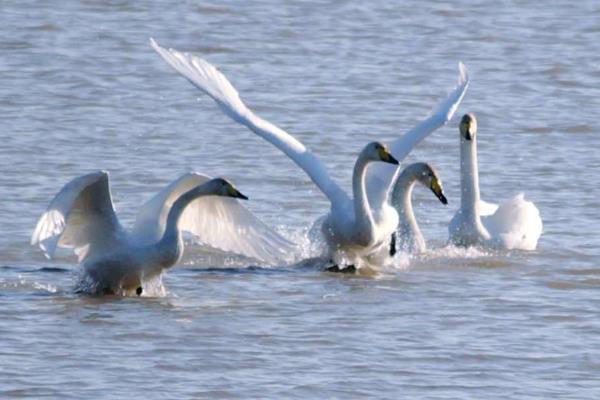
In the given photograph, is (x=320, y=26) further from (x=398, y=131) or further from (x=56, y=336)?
(x=56, y=336)

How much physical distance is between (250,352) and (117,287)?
174cm

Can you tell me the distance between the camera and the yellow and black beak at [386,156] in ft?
39.3

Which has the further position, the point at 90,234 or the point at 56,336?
the point at 90,234

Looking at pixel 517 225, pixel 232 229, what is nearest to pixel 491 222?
pixel 517 225

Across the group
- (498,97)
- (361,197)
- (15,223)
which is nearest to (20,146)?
(15,223)

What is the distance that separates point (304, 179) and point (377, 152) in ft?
8.14

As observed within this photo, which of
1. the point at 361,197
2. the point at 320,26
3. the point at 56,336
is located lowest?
the point at 56,336

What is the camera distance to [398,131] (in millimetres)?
16547

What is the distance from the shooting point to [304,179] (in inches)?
567

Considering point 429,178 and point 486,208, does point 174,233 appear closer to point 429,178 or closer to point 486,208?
point 429,178

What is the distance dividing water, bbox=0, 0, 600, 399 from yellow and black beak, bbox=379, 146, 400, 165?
2.19 feet

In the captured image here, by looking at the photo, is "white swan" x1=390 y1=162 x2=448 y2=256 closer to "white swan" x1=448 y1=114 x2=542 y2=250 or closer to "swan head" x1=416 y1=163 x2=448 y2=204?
"swan head" x1=416 y1=163 x2=448 y2=204

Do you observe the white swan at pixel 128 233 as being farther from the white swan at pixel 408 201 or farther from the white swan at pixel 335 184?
the white swan at pixel 408 201

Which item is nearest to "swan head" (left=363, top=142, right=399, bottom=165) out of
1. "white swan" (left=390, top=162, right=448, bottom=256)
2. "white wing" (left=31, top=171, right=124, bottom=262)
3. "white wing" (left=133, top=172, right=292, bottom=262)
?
"white swan" (left=390, top=162, right=448, bottom=256)
